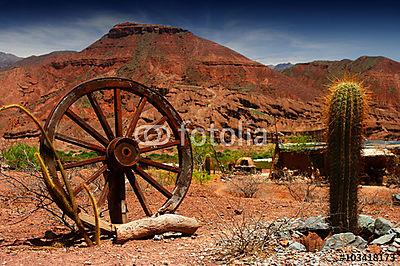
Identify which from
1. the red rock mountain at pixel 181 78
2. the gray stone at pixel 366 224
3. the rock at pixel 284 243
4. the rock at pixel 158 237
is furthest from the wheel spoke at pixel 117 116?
the red rock mountain at pixel 181 78

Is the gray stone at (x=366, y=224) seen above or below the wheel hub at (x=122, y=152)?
below

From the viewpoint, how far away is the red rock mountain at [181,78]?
8656 cm

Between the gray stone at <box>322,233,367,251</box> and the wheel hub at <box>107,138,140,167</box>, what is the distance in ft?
9.95

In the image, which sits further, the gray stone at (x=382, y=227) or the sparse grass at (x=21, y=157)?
the sparse grass at (x=21, y=157)

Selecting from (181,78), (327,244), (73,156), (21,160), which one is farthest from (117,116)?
(181,78)

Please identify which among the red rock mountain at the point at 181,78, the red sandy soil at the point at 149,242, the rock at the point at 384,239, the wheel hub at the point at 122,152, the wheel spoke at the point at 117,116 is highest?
the red rock mountain at the point at 181,78

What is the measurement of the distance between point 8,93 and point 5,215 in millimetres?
109291

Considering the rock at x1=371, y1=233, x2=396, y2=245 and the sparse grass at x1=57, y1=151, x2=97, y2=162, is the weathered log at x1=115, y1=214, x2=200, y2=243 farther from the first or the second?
the sparse grass at x1=57, y1=151, x2=97, y2=162

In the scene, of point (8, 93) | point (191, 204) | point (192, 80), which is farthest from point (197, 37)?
point (191, 204)

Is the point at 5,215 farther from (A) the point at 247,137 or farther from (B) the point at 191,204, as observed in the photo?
(A) the point at 247,137

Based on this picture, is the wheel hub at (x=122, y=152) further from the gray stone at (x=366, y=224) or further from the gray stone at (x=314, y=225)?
the gray stone at (x=366, y=224)

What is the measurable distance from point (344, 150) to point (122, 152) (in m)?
3.15

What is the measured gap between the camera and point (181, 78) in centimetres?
10288

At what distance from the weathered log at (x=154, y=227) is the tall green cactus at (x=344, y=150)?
2070 millimetres
